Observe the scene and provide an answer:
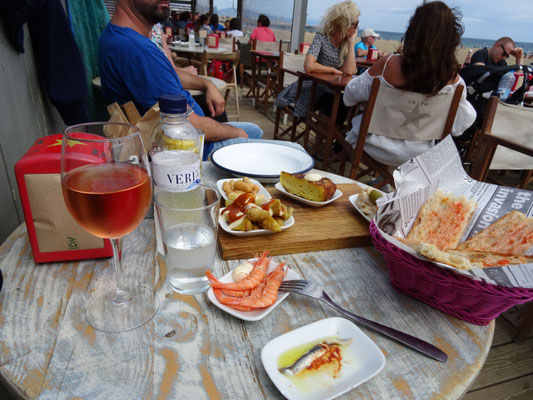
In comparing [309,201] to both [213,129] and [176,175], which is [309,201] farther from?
[213,129]

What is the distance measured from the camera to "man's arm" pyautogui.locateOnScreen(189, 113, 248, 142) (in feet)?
6.08

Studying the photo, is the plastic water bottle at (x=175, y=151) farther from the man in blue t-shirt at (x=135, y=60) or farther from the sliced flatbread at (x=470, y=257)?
the man in blue t-shirt at (x=135, y=60)

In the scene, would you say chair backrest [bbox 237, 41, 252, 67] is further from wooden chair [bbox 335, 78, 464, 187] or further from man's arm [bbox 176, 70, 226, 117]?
wooden chair [bbox 335, 78, 464, 187]

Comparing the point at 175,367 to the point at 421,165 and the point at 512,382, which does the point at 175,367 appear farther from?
the point at 512,382

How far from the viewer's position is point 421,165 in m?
0.88

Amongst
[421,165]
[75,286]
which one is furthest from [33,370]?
[421,165]

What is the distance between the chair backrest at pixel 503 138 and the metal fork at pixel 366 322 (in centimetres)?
173

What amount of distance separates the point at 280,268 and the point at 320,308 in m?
0.11

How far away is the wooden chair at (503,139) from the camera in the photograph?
6.39 feet

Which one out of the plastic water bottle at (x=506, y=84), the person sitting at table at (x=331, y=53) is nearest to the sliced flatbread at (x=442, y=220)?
the person sitting at table at (x=331, y=53)

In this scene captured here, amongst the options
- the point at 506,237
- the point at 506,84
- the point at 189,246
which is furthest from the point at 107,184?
the point at 506,84

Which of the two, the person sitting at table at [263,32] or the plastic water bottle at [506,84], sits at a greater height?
the person sitting at table at [263,32]

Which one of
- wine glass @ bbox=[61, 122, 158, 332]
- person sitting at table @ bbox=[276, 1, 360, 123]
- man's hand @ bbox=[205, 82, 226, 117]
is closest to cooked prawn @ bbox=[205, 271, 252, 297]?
wine glass @ bbox=[61, 122, 158, 332]

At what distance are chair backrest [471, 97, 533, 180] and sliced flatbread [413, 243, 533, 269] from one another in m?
1.51
